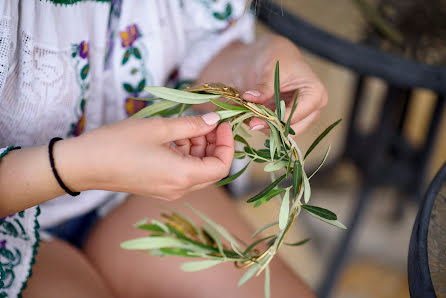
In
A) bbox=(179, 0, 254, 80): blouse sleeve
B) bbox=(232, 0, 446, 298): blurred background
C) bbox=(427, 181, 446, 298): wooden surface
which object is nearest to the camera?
bbox=(427, 181, 446, 298): wooden surface

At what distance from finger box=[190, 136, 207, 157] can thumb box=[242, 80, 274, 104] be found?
0.27 ft

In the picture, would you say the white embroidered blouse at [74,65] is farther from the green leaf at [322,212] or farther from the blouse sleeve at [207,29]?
the green leaf at [322,212]

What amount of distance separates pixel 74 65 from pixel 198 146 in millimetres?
222

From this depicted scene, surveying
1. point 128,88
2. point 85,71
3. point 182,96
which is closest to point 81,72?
point 85,71

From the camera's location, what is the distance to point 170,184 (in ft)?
1.80

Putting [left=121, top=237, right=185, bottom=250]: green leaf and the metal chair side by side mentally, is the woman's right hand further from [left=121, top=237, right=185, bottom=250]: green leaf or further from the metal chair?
the metal chair

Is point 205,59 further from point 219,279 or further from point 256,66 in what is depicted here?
point 219,279

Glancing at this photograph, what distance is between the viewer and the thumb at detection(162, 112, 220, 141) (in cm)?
54

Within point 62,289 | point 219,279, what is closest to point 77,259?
point 62,289

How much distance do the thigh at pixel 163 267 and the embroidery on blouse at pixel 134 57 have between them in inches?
7.6

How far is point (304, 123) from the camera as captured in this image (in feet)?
2.28

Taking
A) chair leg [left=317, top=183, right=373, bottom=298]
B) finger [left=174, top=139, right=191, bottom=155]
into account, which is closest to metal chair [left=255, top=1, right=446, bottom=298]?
chair leg [left=317, top=183, right=373, bottom=298]

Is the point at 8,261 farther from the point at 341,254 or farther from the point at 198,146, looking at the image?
the point at 341,254

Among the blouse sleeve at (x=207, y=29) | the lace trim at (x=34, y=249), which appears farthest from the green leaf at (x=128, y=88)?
the lace trim at (x=34, y=249)
